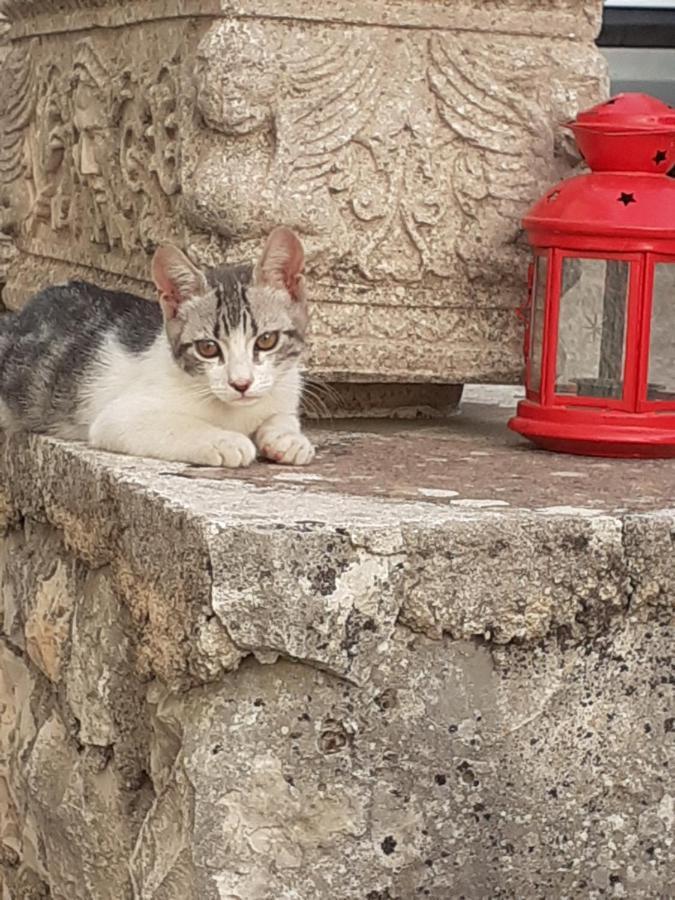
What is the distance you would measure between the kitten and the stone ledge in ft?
0.55

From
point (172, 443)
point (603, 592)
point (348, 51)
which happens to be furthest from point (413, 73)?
point (603, 592)

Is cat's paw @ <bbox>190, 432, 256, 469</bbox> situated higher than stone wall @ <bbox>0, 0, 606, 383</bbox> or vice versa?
stone wall @ <bbox>0, 0, 606, 383</bbox>

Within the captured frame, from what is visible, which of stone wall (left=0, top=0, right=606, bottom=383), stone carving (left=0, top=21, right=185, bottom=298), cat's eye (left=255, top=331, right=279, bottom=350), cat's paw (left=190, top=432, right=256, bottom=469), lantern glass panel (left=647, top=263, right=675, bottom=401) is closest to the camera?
cat's paw (left=190, top=432, right=256, bottom=469)

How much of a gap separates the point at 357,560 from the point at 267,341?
0.79 metres

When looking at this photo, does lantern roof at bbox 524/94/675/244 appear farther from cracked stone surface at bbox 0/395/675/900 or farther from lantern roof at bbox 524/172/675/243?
cracked stone surface at bbox 0/395/675/900

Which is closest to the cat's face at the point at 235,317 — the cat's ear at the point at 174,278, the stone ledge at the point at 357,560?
the cat's ear at the point at 174,278

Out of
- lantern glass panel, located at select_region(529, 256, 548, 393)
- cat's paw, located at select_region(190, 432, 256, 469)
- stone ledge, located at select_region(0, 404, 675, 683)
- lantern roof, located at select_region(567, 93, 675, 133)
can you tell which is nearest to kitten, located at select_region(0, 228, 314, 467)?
cat's paw, located at select_region(190, 432, 256, 469)

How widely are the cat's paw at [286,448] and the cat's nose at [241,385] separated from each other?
120mm

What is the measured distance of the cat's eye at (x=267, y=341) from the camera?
3488 mm

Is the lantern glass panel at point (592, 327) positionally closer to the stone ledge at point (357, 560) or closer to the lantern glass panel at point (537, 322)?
the lantern glass panel at point (537, 322)

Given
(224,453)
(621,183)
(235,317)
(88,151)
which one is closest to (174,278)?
(235,317)

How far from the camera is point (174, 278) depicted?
3.49 m

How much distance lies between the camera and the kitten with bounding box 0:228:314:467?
3455 millimetres

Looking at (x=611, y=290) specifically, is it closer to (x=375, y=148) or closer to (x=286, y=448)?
(x=375, y=148)
